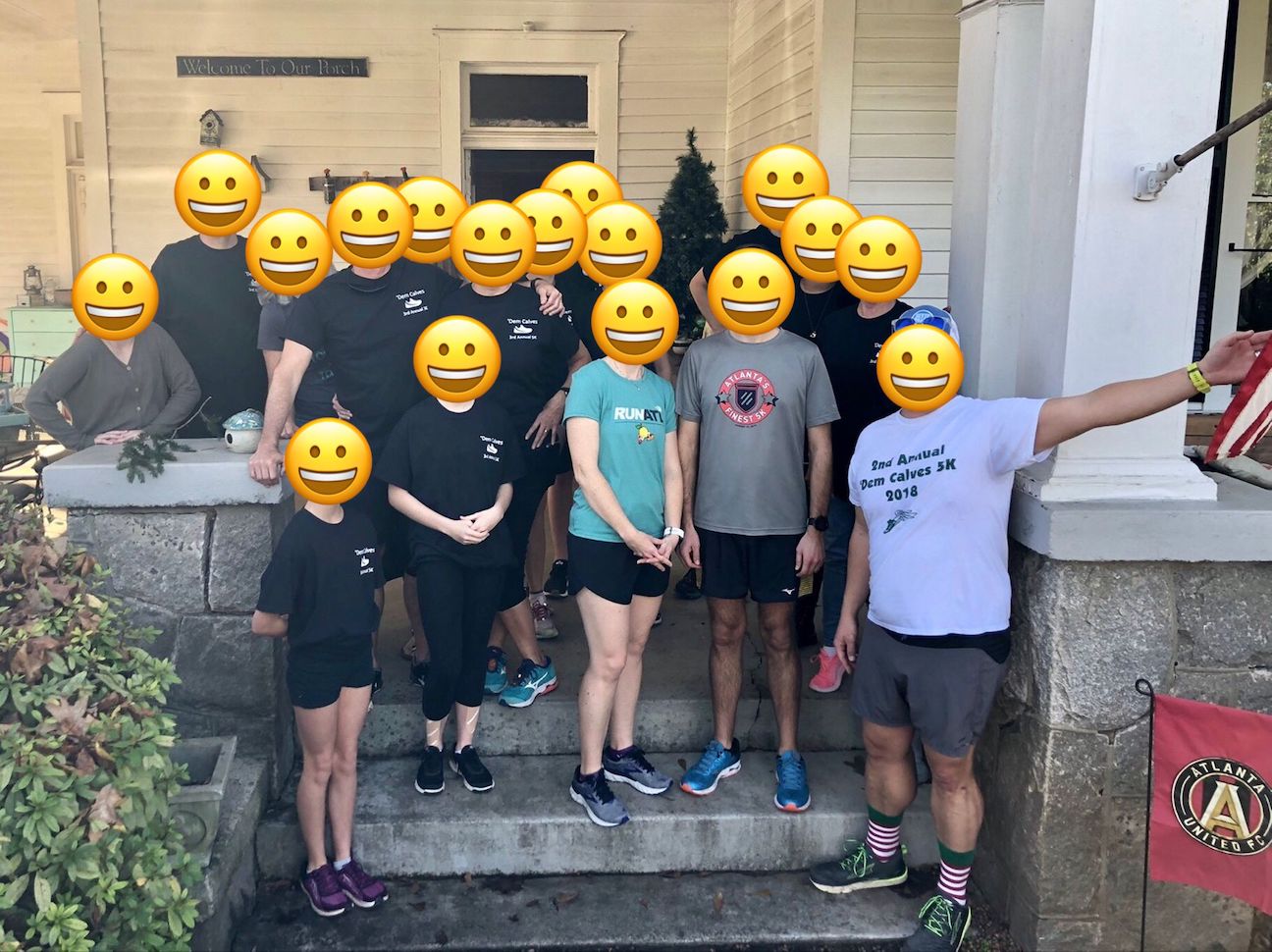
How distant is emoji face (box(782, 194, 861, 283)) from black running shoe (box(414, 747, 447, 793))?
1837mm

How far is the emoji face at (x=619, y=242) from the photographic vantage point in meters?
3.19

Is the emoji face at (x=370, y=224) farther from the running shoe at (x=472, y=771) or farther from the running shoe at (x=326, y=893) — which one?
the running shoe at (x=326, y=893)

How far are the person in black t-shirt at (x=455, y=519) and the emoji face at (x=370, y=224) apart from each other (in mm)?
434

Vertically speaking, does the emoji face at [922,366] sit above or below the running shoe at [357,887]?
above

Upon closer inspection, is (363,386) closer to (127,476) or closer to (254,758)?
(127,476)

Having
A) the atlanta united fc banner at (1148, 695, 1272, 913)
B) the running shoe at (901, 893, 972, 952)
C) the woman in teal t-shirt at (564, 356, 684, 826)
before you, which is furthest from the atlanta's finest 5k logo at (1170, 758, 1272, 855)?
the woman in teal t-shirt at (564, 356, 684, 826)

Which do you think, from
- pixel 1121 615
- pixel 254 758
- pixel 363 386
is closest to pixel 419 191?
pixel 363 386

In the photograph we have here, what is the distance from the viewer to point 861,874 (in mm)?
3203

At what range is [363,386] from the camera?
3.25 m

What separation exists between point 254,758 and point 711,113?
598 cm

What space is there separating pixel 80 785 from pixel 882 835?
2.11 m

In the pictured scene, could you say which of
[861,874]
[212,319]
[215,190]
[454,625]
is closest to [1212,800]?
[861,874]

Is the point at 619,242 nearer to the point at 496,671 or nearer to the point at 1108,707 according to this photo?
the point at 496,671

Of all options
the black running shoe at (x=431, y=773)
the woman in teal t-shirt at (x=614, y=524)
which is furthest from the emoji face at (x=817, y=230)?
the black running shoe at (x=431, y=773)
